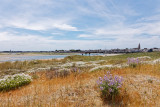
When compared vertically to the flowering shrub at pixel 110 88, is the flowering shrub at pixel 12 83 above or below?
below

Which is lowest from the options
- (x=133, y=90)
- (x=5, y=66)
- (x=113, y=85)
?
(x=5, y=66)

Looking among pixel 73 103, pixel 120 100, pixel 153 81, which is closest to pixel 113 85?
pixel 120 100

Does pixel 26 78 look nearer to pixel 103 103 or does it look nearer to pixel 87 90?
pixel 87 90

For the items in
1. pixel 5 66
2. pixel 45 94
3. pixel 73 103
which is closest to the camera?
pixel 73 103

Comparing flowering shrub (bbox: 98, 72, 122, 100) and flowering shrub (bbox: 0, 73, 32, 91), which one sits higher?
flowering shrub (bbox: 98, 72, 122, 100)

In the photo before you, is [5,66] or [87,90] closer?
[87,90]

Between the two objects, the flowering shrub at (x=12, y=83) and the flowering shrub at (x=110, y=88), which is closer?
the flowering shrub at (x=110, y=88)

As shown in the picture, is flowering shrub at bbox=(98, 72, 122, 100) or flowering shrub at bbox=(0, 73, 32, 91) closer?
flowering shrub at bbox=(98, 72, 122, 100)

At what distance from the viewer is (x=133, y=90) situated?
456 cm

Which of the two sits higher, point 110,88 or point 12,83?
point 110,88

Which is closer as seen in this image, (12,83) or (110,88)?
(110,88)

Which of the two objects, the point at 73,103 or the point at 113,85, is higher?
the point at 113,85

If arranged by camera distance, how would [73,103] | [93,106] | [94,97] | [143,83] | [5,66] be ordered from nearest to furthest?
[93,106], [73,103], [94,97], [143,83], [5,66]

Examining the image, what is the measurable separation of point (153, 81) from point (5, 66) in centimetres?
2291
